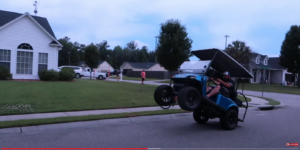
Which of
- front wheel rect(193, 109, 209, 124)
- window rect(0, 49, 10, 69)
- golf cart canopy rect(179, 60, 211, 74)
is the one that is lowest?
front wheel rect(193, 109, 209, 124)

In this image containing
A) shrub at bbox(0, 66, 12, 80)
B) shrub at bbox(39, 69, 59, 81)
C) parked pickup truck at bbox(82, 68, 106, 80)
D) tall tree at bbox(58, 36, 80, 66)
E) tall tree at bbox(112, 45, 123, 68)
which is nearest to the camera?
shrub at bbox(0, 66, 12, 80)

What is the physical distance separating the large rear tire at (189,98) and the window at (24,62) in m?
17.0

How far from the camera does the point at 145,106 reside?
12859 mm

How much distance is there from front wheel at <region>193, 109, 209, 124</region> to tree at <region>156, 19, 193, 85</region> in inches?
482

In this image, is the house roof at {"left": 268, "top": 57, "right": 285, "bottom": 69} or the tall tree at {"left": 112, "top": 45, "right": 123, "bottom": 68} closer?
the house roof at {"left": 268, "top": 57, "right": 285, "bottom": 69}

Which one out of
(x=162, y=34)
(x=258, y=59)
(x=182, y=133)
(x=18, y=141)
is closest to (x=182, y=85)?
(x=182, y=133)

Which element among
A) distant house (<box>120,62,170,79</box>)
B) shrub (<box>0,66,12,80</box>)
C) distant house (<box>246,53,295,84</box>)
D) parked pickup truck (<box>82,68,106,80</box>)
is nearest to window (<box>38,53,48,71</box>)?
shrub (<box>0,66,12,80</box>)

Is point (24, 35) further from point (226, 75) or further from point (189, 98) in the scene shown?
point (189, 98)

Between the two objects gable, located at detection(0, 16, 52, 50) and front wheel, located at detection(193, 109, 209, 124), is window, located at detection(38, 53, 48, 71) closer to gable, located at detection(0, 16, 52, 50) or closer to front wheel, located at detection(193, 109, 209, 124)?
gable, located at detection(0, 16, 52, 50)

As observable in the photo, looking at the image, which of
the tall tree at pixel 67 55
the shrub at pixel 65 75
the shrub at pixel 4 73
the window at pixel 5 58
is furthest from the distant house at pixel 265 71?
the tall tree at pixel 67 55

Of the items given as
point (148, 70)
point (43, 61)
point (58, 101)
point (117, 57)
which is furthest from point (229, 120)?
point (117, 57)

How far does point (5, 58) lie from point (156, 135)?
16.6m

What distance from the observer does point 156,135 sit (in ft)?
24.5

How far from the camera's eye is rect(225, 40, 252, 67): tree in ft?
129
